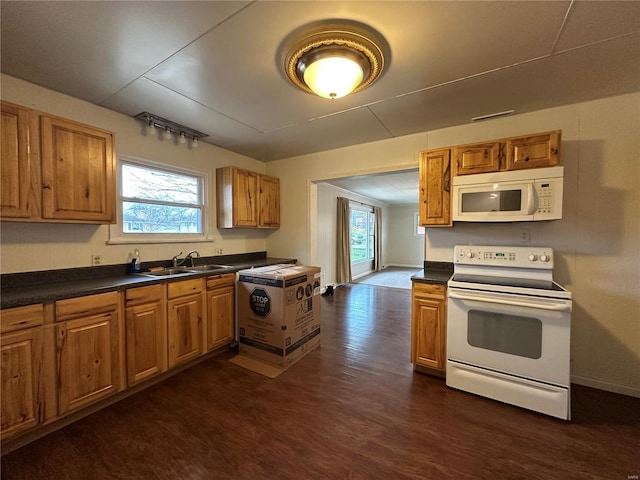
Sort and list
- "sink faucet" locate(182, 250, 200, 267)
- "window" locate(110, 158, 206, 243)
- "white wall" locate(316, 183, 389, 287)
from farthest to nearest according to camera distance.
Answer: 1. "white wall" locate(316, 183, 389, 287)
2. "sink faucet" locate(182, 250, 200, 267)
3. "window" locate(110, 158, 206, 243)

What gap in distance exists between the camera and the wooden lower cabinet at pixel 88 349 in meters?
1.77

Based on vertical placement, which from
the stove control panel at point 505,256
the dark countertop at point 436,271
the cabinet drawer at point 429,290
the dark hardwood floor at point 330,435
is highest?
the stove control panel at point 505,256

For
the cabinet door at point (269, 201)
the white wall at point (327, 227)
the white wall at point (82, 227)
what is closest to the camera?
the white wall at point (82, 227)

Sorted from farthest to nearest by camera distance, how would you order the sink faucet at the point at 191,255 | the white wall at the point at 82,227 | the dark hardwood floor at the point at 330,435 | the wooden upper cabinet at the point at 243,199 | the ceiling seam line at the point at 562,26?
the wooden upper cabinet at the point at 243,199, the sink faucet at the point at 191,255, the white wall at the point at 82,227, the dark hardwood floor at the point at 330,435, the ceiling seam line at the point at 562,26

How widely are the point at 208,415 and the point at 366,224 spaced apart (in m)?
6.99

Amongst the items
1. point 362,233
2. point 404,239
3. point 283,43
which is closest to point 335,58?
point 283,43

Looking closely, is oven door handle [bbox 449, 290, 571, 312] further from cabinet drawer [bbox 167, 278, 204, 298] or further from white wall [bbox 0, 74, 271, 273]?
white wall [bbox 0, 74, 271, 273]

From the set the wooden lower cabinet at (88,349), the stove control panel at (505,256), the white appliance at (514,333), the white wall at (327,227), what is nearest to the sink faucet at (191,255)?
the wooden lower cabinet at (88,349)

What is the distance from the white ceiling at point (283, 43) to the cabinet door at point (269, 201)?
1317mm

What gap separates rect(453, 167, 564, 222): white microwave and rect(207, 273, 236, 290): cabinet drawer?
2.41 m

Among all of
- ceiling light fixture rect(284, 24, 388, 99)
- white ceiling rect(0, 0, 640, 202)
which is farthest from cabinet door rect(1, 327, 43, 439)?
ceiling light fixture rect(284, 24, 388, 99)

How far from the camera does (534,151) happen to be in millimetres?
2227

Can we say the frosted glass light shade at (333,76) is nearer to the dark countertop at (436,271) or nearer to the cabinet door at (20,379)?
the dark countertop at (436,271)

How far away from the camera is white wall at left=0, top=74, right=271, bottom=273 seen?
199 cm
